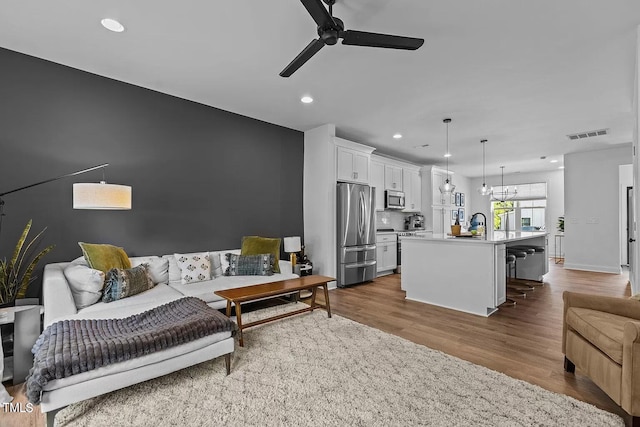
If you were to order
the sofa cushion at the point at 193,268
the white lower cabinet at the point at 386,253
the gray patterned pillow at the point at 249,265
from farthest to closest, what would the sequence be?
the white lower cabinet at the point at 386,253, the gray patterned pillow at the point at 249,265, the sofa cushion at the point at 193,268

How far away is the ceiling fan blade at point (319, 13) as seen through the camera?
1759 millimetres

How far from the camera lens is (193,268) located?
3.57 m

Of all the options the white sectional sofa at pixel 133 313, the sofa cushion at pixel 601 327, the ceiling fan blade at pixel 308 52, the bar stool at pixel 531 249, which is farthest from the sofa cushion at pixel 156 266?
the bar stool at pixel 531 249

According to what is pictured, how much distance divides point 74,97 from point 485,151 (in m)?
7.34

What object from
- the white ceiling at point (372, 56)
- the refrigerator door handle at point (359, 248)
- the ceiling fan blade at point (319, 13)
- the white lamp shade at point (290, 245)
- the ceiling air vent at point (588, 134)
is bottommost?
the refrigerator door handle at point (359, 248)

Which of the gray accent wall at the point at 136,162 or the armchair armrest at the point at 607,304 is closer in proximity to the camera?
the armchair armrest at the point at 607,304

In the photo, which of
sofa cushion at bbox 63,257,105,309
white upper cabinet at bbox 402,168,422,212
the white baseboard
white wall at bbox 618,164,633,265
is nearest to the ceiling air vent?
white wall at bbox 618,164,633,265

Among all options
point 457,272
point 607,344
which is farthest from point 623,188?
point 607,344

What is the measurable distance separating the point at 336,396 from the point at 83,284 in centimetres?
244

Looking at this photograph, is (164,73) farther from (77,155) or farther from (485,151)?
(485,151)

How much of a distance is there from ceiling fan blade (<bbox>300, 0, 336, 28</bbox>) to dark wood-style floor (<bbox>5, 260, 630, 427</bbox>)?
2.81 m

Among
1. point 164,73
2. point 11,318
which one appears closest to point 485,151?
point 164,73

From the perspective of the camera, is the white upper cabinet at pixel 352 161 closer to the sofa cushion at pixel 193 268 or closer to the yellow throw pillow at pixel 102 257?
the sofa cushion at pixel 193 268

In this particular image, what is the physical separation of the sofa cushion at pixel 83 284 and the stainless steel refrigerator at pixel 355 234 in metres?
3.38
